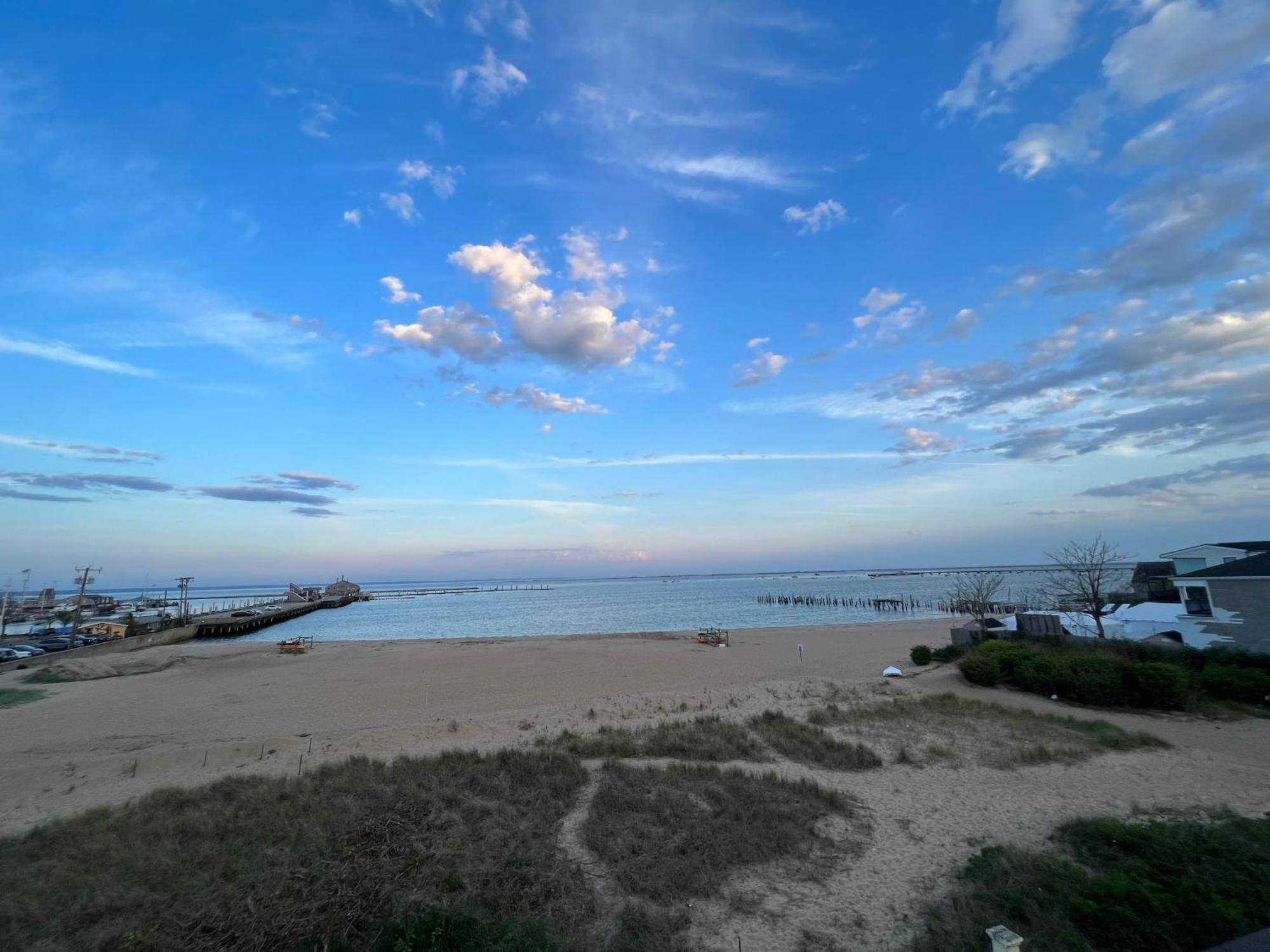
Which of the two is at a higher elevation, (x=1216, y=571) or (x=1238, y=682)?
(x=1216, y=571)

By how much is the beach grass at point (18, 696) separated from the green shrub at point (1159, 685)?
38.6 meters

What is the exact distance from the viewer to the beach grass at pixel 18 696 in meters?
23.2

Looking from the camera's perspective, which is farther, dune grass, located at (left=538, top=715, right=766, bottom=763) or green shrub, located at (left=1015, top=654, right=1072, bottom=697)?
green shrub, located at (left=1015, top=654, right=1072, bottom=697)

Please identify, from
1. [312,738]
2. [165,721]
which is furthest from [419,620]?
[312,738]

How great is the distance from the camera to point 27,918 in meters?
6.40

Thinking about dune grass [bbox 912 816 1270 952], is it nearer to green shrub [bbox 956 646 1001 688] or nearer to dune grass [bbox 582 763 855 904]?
dune grass [bbox 582 763 855 904]

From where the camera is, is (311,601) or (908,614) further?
(311,601)

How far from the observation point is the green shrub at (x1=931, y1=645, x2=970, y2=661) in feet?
80.5

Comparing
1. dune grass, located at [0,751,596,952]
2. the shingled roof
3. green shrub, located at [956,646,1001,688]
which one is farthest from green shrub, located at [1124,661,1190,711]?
dune grass, located at [0,751,596,952]

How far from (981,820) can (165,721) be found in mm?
23995

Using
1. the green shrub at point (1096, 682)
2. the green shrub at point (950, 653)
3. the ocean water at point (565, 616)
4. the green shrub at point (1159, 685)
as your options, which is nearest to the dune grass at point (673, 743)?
the green shrub at point (1096, 682)

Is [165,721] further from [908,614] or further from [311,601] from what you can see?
[311,601]

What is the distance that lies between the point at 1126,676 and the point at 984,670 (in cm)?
384

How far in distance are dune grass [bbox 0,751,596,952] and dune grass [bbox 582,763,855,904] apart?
0.69 metres
